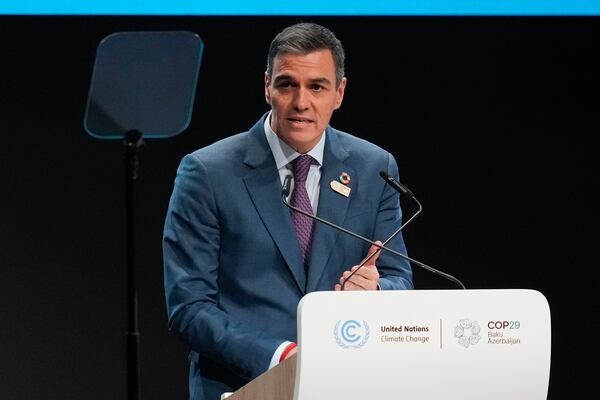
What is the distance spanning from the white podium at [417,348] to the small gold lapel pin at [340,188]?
2.98ft

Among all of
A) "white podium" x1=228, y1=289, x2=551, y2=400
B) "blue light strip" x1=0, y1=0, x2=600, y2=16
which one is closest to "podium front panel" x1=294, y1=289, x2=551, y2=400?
"white podium" x1=228, y1=289, x2=551, y2=400

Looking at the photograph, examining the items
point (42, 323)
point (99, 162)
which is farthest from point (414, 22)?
point (42, 323)

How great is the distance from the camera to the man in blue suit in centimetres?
317

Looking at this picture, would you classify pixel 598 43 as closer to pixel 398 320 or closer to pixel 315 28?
pixel 315 28

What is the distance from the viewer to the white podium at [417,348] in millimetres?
2348

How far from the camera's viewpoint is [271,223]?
321cm

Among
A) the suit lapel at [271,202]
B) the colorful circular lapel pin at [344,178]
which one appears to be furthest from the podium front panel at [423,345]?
the colorful circular lapel pin at [344,178]

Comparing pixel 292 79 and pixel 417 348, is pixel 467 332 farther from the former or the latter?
pixel 292 79

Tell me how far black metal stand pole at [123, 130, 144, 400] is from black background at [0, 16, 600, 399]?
2047 millimetres

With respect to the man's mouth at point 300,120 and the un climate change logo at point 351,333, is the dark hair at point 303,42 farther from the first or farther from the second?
the un climate change logo at point 351,333

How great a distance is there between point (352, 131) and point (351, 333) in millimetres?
2536

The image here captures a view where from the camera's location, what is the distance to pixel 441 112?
16.1 ft

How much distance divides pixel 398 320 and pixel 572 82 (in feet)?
9.19

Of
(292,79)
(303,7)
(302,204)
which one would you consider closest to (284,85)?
(292,79)
